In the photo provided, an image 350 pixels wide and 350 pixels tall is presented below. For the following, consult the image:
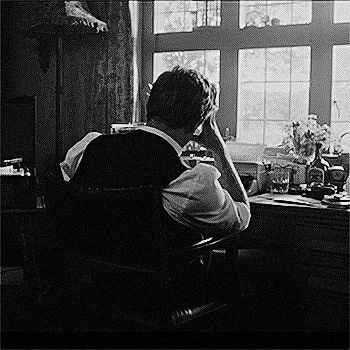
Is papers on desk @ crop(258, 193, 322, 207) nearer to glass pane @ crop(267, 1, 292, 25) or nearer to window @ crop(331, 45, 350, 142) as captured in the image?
window @ crop(331, 45, 350, 142)

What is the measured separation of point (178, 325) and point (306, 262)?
800 mm

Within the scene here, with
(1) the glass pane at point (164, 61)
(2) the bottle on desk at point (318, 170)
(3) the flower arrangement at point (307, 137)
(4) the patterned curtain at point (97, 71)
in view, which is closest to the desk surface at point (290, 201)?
(2) the bottle on desk at point (318, 170)

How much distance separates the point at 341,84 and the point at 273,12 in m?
0.58

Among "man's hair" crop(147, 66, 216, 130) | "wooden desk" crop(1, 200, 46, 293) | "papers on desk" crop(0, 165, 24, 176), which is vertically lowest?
"wooden desk" crop(1, 200, 46, 293)

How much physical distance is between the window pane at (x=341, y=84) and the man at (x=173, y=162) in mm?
1484

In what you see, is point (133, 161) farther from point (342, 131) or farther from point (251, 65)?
point (251, 65)

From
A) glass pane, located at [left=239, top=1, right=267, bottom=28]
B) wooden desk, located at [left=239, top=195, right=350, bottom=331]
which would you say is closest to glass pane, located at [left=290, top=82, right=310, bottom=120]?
glass pane, located at [left=239, top=1, right=267, bottom=28]

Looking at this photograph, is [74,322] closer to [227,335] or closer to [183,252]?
[227,335]

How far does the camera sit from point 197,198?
192 cm

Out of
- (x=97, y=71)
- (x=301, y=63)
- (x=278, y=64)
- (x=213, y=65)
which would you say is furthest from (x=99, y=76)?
(x=301, y=63)

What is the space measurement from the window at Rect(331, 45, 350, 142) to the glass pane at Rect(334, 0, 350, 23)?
144mm

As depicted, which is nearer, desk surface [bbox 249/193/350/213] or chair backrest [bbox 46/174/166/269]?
chair backrest [bbox 46/174/166/269]

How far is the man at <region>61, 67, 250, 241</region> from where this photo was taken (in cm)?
192

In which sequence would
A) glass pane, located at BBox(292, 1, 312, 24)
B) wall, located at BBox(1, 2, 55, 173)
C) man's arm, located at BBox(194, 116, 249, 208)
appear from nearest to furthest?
1. man's arm, located at BBox(194, 116, 249, 208)
2. glass pane, located at BBox(292, 1, 312, 24)
3. wall, located at BBox(1, 2, 55, 173)
